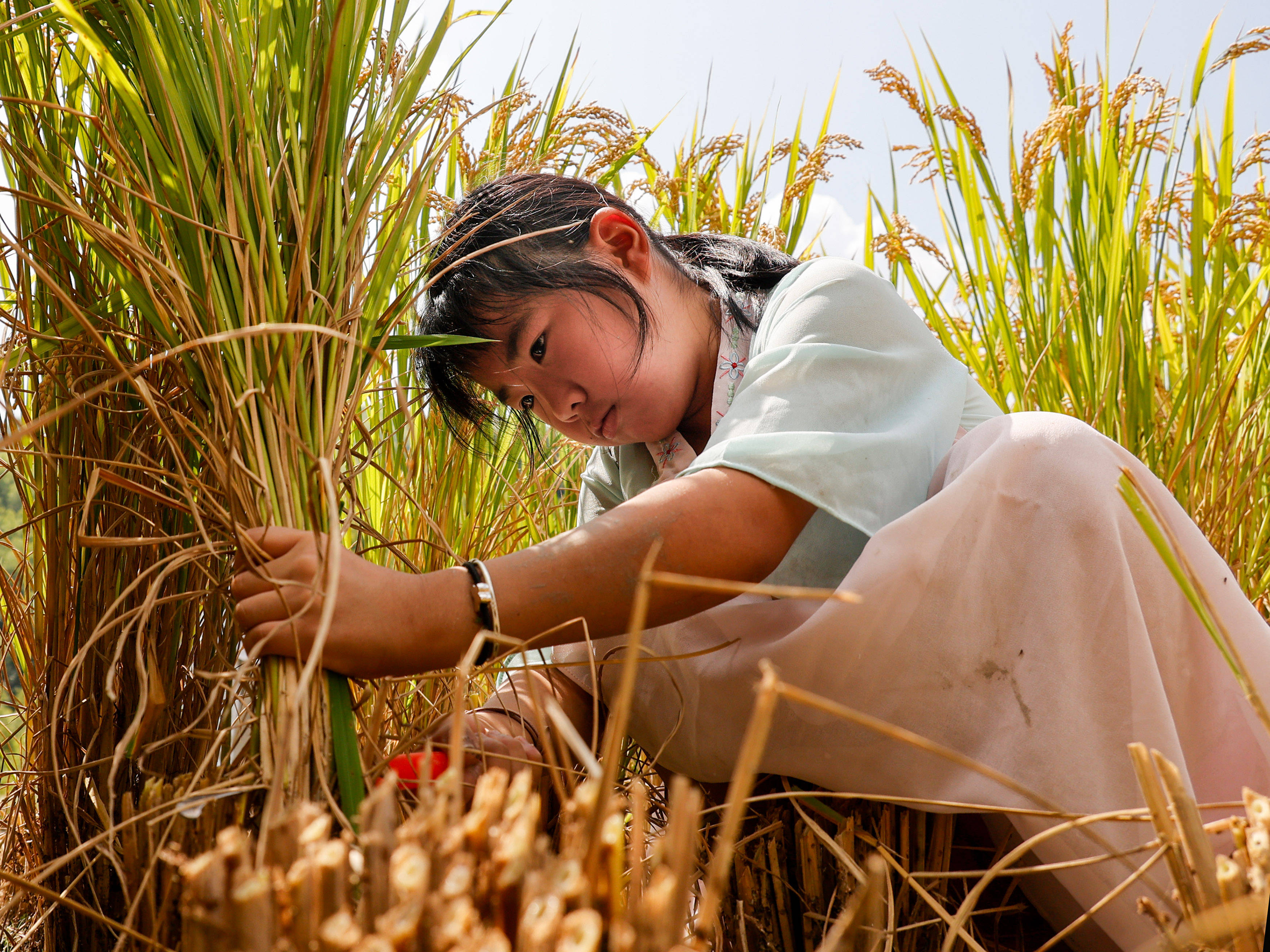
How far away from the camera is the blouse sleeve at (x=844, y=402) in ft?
2.30

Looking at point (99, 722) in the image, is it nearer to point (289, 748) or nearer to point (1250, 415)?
point (289, 748)

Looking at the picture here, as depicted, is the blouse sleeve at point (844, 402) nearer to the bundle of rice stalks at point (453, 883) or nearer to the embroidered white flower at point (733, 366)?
the embroidered white flower at point (733, 366)

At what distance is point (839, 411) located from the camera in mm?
766

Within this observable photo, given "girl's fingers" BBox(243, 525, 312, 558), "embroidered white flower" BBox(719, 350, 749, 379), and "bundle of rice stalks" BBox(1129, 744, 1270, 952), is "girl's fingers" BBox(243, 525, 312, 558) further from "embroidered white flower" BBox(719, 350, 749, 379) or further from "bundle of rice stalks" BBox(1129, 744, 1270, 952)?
"embroidered white flower" BBox(719, 350, 749, 379)

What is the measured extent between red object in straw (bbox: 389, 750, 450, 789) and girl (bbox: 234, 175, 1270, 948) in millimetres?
54

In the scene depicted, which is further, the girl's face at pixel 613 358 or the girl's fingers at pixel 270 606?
the girl's face at pixel 613 358

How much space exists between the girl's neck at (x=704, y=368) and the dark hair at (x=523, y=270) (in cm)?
3

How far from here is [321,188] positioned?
0.62 metres

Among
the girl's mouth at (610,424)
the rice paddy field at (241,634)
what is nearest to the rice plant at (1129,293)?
the rice paddy field at (241,634)

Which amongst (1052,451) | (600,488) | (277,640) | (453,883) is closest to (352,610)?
(277,640)

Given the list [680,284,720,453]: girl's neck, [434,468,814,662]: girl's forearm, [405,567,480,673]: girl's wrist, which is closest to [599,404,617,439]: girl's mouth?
[680,284,720,453]: girl's neck

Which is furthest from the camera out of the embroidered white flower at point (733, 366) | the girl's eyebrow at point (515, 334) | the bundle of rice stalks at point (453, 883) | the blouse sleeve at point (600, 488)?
the blouse sleeve at point (600, 488)

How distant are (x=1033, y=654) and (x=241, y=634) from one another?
1.94 feet

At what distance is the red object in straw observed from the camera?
2.05 feet
